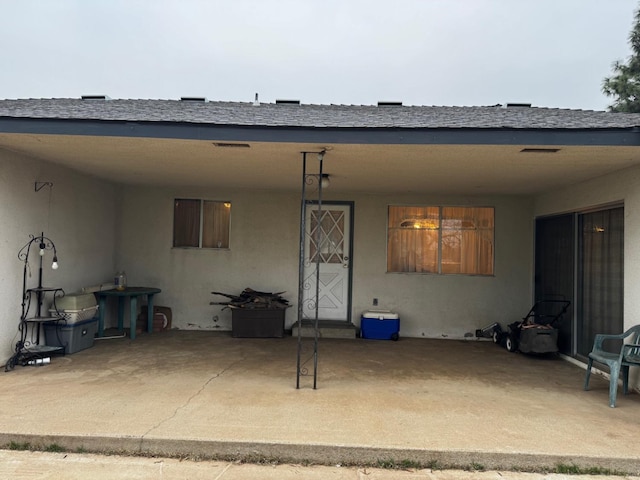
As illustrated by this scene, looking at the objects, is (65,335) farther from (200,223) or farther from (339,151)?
(339,151)

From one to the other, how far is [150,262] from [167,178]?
1.78m

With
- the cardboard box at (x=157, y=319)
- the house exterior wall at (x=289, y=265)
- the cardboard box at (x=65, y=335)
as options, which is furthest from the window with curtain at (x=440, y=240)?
the cardboard box at (x=65, y=335)

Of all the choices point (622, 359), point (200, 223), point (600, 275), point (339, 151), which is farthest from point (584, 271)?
point (200, 223)

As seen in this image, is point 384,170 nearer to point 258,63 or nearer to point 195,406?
point 195,406

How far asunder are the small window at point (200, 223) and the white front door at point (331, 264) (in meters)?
1.53

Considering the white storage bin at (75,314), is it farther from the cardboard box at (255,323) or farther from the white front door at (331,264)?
the white front door at (331,264)

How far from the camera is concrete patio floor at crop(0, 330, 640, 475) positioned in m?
2.98

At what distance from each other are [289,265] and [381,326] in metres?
1.92

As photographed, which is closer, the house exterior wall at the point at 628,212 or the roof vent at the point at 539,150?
the roof vent at the point at 539,150

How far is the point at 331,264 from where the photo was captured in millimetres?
7430

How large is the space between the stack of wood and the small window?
101cm

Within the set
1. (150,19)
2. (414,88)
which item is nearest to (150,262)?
(150,19)

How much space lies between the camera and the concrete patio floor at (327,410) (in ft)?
9.78

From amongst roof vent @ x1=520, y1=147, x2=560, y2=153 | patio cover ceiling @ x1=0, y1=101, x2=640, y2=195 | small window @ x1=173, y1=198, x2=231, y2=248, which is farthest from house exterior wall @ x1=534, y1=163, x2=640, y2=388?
small window @ x1=173, y1=198, x2=231, y2=248
